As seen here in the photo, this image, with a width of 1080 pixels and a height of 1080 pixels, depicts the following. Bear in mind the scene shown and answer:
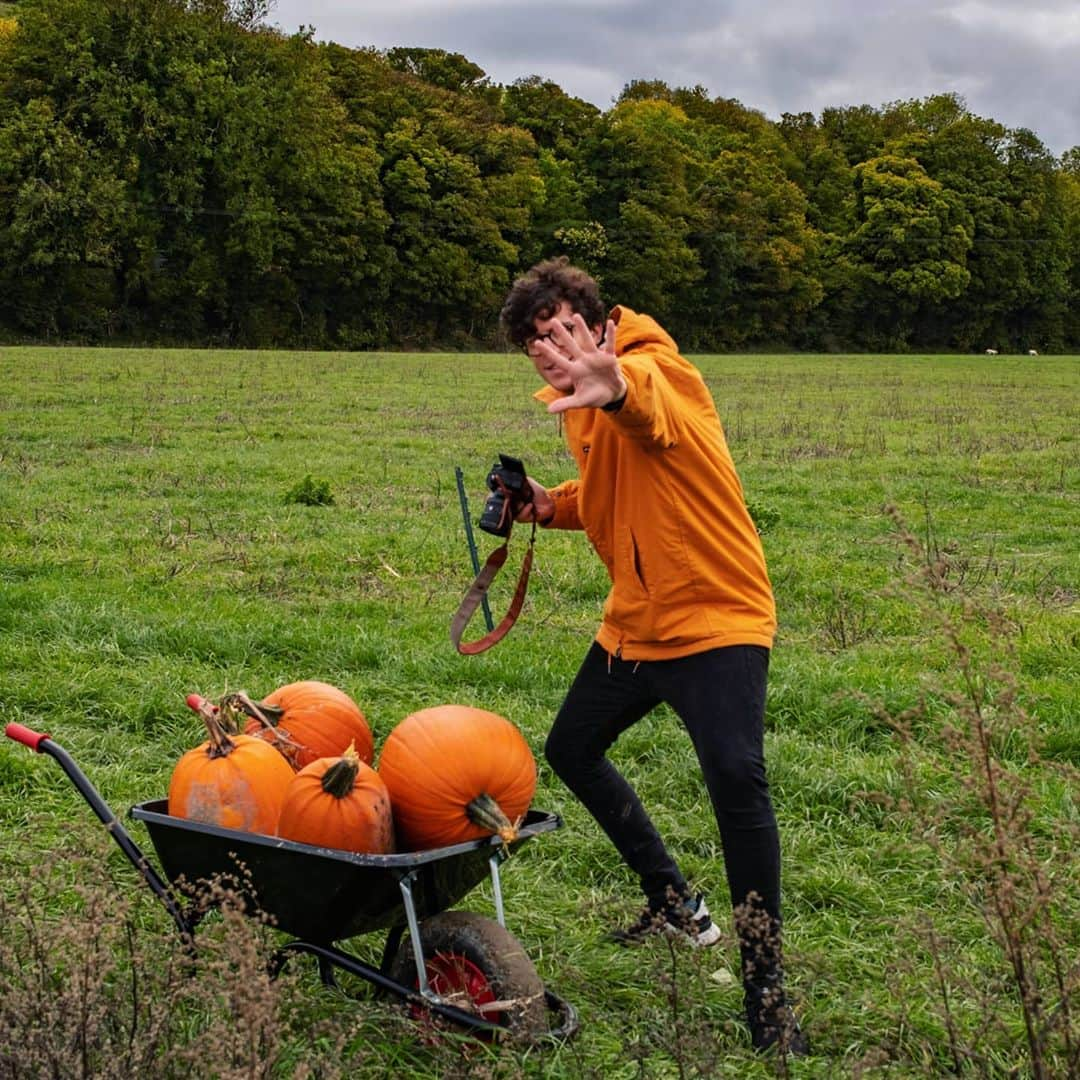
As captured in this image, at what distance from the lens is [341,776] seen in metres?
3.36

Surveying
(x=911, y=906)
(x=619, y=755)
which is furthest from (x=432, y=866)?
(x=619, y=755)

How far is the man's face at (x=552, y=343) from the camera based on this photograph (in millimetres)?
3500

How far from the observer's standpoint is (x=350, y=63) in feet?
217

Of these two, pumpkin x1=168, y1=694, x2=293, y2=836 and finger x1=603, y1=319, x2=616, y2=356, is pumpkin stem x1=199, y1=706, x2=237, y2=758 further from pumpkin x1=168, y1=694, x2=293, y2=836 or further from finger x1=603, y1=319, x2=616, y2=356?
finger x1=603, y1=319, x2=616, y2=356

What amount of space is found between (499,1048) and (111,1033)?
97 cm

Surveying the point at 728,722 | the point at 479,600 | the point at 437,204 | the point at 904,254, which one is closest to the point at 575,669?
the point at 479,600

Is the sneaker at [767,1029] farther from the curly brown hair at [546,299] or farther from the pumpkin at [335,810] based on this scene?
the curly brown hair at [546,299]

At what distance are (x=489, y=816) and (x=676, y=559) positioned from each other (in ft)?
2.81

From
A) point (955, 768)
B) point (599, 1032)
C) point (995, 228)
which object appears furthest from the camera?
point (995, 228)

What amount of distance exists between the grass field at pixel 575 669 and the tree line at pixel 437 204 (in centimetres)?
3618

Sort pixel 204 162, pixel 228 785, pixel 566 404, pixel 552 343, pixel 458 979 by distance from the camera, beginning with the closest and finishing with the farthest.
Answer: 1. pixel 566 404
2. pixel 228 785
3. pixel 458 979
4. pixel 552 343
5. pixel 204 162

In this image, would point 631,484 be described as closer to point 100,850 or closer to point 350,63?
point 100,850

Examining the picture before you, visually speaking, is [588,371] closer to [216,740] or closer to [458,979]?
[216,740]

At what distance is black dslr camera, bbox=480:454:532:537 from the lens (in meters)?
4.31
